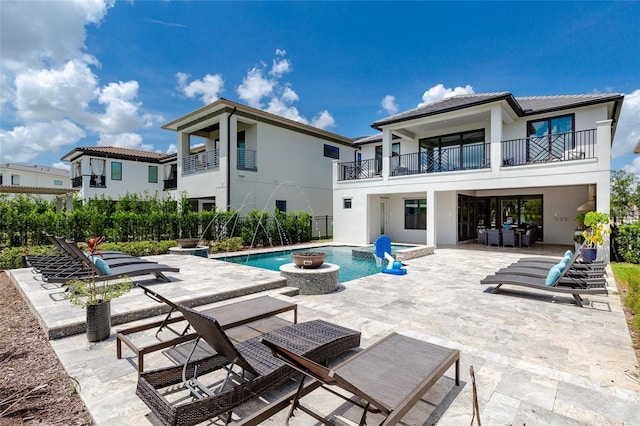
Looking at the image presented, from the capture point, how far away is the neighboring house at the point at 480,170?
12.6 metres

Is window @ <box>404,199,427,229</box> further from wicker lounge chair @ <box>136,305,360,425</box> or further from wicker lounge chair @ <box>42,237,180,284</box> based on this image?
wicker lounge chair @ <box>136,305,360,425</box>

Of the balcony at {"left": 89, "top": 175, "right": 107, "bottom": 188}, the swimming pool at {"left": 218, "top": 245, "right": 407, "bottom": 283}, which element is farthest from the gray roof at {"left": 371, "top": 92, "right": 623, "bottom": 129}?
the balcony at {"left": 89, "top": 175, "right": 107, "bottom": 188}

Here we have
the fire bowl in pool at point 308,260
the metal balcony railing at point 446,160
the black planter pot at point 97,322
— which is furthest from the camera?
the metal balcony railing at point 446,160

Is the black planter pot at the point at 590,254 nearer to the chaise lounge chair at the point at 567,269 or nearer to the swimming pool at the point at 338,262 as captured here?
the chaise lounge chair at the point at 567,269

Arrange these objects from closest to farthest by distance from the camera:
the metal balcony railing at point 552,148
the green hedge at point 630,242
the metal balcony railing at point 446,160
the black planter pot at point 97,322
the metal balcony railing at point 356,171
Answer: the black planter pot at point 97,322 → the green hedge at point 630,242 → the metal balcony railing at point 552,148 → the metal balcony railing at point 446,160 → the metal balcony railing at point 356,171

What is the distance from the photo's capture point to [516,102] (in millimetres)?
13273

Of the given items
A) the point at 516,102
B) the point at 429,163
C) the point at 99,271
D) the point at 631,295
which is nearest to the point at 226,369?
the point at 99,271

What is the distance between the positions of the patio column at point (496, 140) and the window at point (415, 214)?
207 inches

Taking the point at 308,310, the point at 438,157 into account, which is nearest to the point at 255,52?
the point at 438,157

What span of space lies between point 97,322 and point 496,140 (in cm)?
1449

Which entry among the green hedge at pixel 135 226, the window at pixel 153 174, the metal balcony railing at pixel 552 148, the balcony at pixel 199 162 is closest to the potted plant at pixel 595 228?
the metal balcony railing at pixel 552 148

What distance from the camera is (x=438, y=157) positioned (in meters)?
16.5

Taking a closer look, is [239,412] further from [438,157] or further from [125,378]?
[438,157]

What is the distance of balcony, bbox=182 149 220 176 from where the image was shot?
19.0 m
